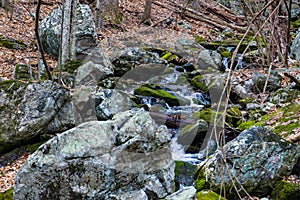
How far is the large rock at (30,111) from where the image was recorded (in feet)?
20.0

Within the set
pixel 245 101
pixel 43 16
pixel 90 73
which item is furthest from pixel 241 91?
pixel 43 16

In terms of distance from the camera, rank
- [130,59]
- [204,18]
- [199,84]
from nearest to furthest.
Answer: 1. [199,84]
2. [130,59]
3. [204,18]

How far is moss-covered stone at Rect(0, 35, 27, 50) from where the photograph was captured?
10414 millimetres

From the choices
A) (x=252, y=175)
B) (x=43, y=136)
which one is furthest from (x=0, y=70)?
(x=252, y=175)

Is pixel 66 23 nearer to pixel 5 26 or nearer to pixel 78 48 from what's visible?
pixel 78 48

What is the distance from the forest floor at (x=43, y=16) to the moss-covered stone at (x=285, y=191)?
348cm

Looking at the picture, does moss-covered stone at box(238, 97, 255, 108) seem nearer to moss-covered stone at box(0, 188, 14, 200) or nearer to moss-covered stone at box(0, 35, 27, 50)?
moss-covered stone at box(0, 188, 14, 200)

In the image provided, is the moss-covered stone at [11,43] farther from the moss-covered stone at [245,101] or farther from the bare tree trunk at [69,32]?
the moss-covered stone at [245,101]

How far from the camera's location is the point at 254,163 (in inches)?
193

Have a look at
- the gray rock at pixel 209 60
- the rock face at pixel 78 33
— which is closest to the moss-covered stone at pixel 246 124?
the gray rock at pixel 209 60

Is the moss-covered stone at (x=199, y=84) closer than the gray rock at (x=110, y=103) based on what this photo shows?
No

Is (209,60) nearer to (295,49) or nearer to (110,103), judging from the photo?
(295,49)

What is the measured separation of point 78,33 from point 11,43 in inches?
87.5

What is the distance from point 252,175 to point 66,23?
263 inches
